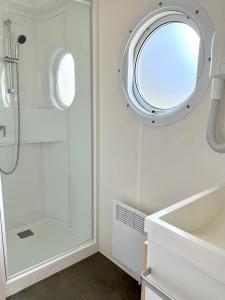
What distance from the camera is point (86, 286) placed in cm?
169

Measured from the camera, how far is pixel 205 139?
3.92 feet

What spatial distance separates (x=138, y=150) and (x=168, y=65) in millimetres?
595

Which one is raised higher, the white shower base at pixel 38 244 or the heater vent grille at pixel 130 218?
the heater vent grille at pixel 130 218

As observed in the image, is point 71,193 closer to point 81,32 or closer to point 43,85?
point 43,85

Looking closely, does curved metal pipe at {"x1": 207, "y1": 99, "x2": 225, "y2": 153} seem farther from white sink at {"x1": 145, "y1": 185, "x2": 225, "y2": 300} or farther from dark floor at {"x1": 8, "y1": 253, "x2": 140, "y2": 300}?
dark floor at {"x1": 8, "y1": 253, "x2": 140, "y2": 300}

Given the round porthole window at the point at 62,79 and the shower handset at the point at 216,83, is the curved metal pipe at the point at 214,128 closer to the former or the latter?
the shower handset at the point at 216,83

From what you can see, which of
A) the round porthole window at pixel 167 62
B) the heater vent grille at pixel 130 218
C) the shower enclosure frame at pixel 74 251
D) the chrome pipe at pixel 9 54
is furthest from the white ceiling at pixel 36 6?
the heater vent grille at pixel 130 218

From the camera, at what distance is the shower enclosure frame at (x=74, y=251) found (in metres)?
1.55

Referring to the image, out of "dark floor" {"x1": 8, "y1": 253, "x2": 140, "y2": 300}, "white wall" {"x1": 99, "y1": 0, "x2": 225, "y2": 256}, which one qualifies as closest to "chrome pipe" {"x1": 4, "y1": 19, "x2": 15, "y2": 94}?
"white wall" {"x1": 99, "y1": 0, "x2": 225, "y2": 256}

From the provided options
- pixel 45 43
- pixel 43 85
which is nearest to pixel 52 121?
pixel 43 85

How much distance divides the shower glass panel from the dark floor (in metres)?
0.18

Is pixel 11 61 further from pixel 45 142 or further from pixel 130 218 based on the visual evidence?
pixel 130 218

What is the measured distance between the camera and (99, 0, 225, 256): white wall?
47.8 inches

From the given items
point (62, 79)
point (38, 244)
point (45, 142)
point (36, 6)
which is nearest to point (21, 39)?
point (36, 6)
